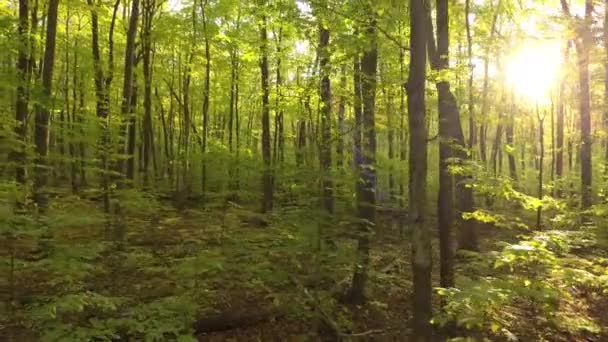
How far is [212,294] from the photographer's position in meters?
7.84

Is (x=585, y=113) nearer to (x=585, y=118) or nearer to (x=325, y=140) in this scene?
(x=585, y=118)

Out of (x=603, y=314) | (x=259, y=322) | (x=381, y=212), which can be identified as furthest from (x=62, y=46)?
(x=603, y=314)

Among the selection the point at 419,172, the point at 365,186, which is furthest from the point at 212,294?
the point at 419,172

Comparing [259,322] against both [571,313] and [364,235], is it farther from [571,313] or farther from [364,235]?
[571,313]

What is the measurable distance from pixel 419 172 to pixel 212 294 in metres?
4.57

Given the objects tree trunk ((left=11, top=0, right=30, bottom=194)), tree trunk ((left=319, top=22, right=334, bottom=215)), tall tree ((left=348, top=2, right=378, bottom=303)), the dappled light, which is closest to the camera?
tree trunk ((left=319, top=22, right=334, bottom=215))

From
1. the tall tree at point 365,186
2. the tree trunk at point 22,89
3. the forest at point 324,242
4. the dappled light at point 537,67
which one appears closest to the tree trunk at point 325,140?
the forest at point 324,242

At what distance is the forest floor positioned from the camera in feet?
19.4

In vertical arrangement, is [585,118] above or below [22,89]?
above

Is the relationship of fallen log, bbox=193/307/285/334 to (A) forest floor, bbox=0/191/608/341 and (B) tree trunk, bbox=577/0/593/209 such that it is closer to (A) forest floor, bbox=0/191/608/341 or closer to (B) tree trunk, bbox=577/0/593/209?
(A) forest floor, bbox=0/191/608/341

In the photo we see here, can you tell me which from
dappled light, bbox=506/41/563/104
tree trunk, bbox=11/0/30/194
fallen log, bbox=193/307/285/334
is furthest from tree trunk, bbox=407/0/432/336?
dappled light, bbox=506/41/563/104

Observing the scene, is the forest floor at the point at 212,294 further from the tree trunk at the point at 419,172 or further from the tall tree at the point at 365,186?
the tree trunk at the point at 419,172

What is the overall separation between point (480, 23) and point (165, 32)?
1411cm

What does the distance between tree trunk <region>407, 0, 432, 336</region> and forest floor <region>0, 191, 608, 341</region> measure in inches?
66.7
